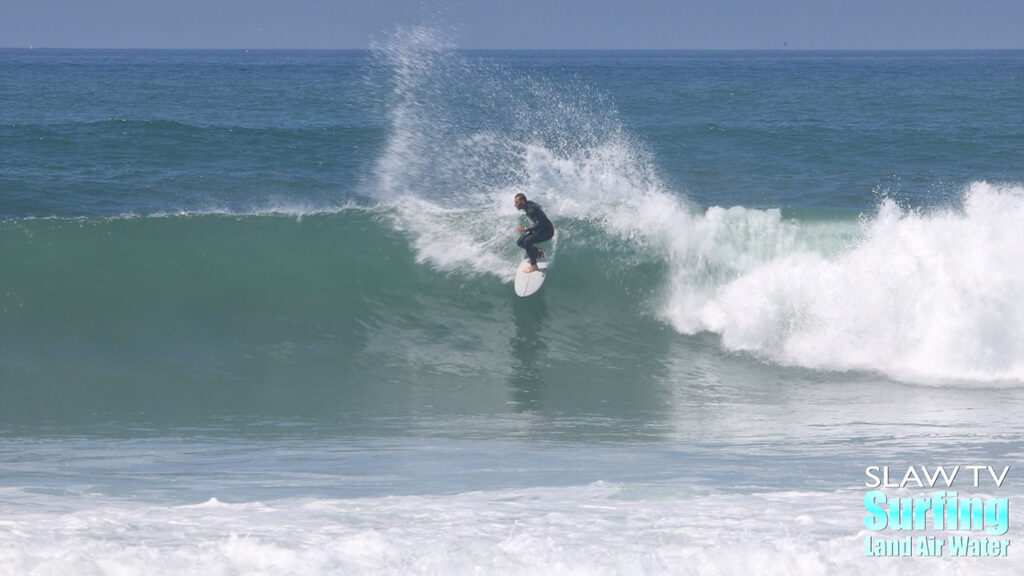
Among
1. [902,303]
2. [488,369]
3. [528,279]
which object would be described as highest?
[528,279]

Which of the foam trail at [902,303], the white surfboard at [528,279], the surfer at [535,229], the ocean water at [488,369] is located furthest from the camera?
the white surfboard at [528,279]

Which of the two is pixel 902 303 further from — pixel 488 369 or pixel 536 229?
pixel 488 369

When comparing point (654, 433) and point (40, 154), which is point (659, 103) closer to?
point (40, 154)

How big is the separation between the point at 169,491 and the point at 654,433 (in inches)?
153

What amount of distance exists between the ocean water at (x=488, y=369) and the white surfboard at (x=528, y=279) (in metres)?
0.26

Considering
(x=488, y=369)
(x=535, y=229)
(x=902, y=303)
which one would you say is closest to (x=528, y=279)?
(x=535, y=229)

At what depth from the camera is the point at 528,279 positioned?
12047 millimetres

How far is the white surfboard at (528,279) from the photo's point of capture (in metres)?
12.0

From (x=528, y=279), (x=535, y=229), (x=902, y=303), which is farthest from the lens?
(x=528, y=279)

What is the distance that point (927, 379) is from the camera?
387 inches

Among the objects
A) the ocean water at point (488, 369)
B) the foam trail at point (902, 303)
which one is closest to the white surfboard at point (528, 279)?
the ocean water at point (488, 369)

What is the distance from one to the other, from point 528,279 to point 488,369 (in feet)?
6.86

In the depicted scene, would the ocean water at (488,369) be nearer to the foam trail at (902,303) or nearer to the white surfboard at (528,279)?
the foam trail at (902,303)

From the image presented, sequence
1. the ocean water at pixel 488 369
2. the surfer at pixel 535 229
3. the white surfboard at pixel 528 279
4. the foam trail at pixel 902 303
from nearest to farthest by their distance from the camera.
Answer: the ocean water at pixel 488 369 → the foam trail at pixel 902 303 → the surfer at pixel 535 229 → the white surfboard at pixel 528 279
